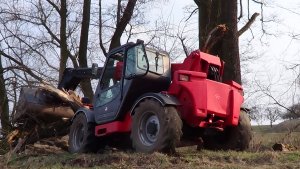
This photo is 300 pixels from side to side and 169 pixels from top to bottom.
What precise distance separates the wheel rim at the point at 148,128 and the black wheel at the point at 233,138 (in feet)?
5.27

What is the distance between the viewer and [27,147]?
40.1 feet

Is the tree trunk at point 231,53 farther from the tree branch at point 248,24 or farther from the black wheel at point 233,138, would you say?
the black wheel at point 233,138

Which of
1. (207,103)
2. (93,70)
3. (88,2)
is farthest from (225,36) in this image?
(88,2)

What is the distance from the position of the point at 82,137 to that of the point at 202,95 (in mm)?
3554

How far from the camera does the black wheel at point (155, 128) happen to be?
28.3 ft

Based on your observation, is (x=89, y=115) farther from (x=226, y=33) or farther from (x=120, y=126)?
(x=226, y=33)

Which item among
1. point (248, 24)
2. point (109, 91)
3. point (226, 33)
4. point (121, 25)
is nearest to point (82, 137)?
point (109, 91)

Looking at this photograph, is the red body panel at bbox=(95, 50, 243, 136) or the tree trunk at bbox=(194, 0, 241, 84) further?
the tree trunk at bbox=(194, 0, 241, 84)

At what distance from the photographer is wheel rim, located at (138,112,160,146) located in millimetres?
9156

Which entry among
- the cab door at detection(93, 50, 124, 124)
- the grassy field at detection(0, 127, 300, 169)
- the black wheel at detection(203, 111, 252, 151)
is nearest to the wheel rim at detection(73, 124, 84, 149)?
the cab door at detection(93, 50, 124, 124)

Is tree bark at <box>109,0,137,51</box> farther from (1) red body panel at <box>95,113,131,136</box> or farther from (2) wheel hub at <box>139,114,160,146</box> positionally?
(2) wheel hub at <box>139,114,160,146</box>

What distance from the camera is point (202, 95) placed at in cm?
910

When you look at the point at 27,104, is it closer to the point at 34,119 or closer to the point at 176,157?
the point at 34,119

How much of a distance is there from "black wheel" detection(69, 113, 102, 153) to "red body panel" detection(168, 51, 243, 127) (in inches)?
97.9
